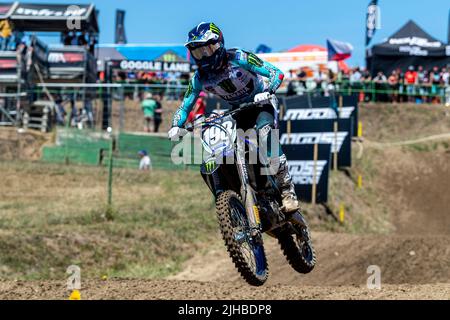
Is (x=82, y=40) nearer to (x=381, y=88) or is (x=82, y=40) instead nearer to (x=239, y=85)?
(x=381, y=88)

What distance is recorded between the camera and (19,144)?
82.2 ft

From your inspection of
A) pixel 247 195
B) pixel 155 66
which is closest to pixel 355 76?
pixel 155 66

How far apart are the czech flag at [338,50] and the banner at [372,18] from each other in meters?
3.54

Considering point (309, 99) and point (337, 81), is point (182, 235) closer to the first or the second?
point (309, 99)

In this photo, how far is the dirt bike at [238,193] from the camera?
7586 millimetres

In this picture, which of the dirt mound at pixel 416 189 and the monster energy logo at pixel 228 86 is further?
the dirt mound at pixel 416 189

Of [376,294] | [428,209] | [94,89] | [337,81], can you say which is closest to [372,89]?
[337,81]

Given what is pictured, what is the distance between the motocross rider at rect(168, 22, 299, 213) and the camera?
26.0 feet

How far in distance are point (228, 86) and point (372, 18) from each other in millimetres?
10834

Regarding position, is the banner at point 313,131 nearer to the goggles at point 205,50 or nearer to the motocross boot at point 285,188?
the motocross boot at point 285,188

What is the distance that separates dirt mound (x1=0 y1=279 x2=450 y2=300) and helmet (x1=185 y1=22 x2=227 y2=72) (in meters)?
3.02

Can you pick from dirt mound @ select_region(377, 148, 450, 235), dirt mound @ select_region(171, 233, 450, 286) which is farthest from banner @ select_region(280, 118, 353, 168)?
dirt mound @ select_region(171, 233, 450, 286)

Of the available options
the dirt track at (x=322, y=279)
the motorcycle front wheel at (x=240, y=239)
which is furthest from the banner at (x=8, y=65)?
the motorcycle front wheel at (x=240, y=239)

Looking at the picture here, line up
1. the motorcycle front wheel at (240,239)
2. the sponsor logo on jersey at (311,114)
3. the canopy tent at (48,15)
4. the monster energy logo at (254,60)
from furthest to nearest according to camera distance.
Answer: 1. the canopy tent at (48,15)
2. the sponsor logo on jersey at (311,114)
3. the monster energy logo at (254,60)
4. the motorcycle front wheel at (240,239)
